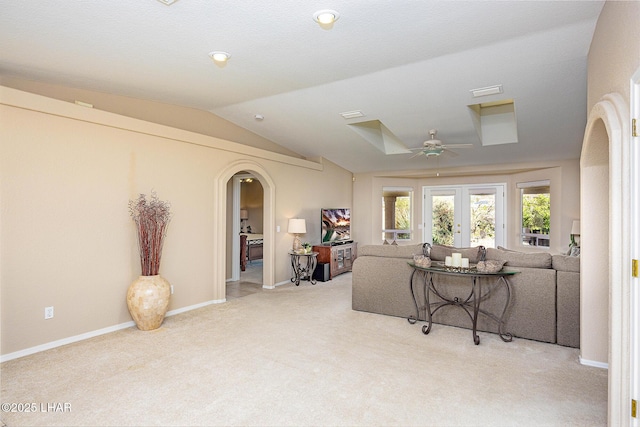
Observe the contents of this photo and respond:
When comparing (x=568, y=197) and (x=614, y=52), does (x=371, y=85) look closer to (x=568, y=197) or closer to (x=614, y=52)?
(x=614, y=52)

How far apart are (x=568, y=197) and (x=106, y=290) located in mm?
7623

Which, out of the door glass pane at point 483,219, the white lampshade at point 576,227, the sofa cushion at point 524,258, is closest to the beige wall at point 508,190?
the door glass pane at point 483,219

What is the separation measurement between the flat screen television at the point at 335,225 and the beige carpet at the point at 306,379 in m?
3.53

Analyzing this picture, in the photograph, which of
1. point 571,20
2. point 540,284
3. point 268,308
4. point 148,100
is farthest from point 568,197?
point 148,100

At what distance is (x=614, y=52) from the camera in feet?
7.45

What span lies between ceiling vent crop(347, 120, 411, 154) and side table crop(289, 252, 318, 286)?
2497 mm

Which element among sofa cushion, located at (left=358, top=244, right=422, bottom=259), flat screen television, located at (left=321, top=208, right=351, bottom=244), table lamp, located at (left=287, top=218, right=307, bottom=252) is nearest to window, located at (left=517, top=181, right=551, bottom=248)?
flat screen television, located at (left=321, top=208, right=351, bottom=244)

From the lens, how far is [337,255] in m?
7.47

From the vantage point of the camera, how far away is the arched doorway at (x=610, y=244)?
196 centimetres

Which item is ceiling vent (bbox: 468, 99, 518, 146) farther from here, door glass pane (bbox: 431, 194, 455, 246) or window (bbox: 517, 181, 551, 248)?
door glass pane (bbox: 431, 194, 455, 246)

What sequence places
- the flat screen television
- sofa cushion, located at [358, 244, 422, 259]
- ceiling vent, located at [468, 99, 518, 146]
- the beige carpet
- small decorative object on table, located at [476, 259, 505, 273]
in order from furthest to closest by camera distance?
the flat screen television
ceiling vent, located at [468, 99, 518, 146]
sofa cushion, located at [358, 244, 422, 259]
small decorative object on table, located at [476, 259, 505, 273]
the beige carpet

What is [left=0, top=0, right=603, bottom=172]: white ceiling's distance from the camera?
2637 mm

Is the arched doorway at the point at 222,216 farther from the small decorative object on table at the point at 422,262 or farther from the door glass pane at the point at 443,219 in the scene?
the door glass pane at the point at 443,219

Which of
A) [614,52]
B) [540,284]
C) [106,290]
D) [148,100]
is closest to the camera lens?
[614,52]
